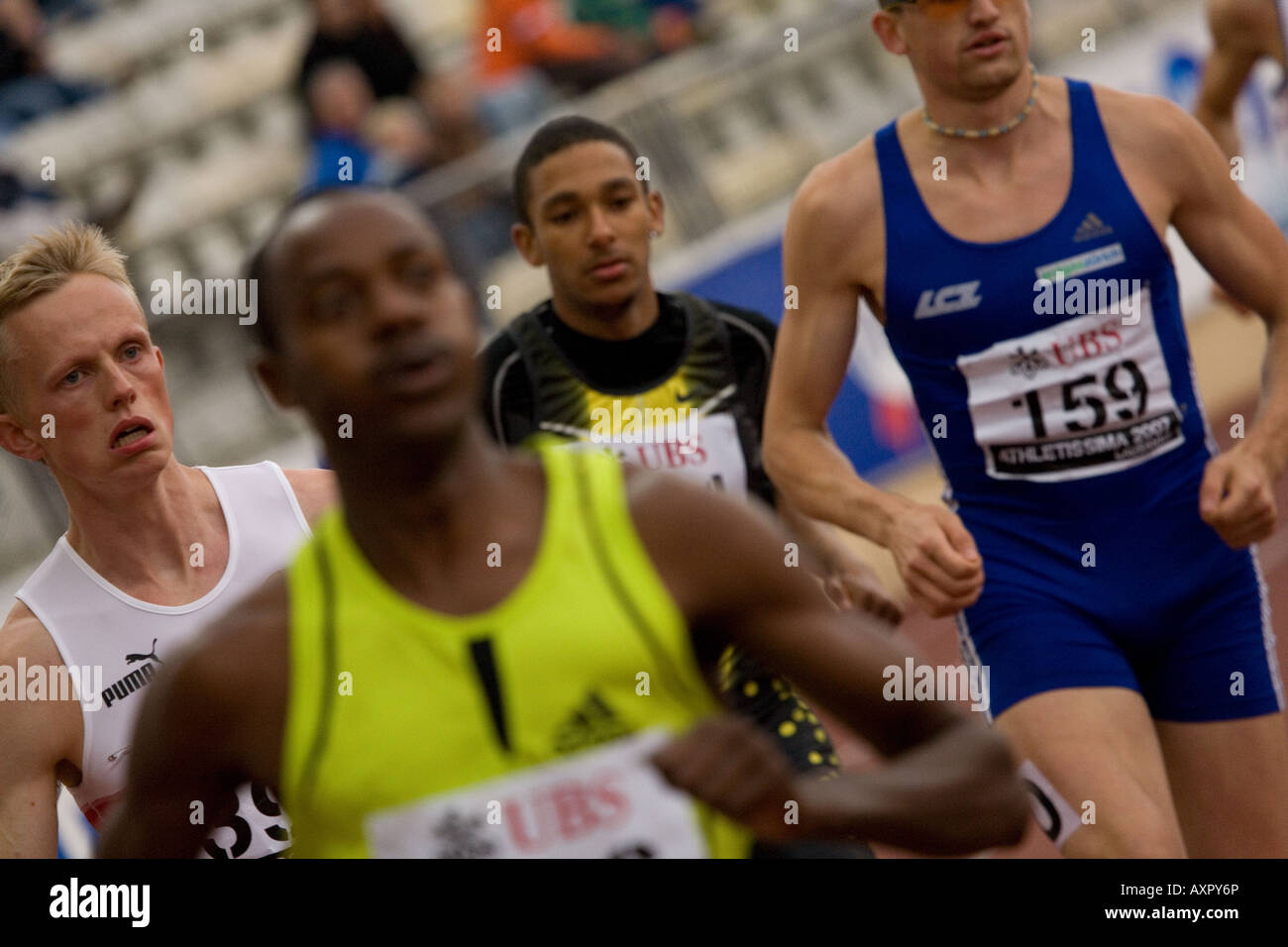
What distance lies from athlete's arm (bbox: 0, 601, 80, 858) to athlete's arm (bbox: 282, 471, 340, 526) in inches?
25.9

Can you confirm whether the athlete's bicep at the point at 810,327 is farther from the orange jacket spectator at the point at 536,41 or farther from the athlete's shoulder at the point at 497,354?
the orange jacket spectator at the point at 536,41

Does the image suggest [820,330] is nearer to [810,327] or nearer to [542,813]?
[810,327]

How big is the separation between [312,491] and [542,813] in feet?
6.30

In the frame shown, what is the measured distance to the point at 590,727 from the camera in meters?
2.15

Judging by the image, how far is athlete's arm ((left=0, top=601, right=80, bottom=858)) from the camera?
341 centimetres

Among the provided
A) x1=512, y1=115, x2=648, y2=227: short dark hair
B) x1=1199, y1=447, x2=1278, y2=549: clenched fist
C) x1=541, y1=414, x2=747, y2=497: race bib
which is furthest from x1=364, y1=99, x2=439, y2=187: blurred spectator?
x1=1199, y1=447, x2=1278, y2=549: clenched fist

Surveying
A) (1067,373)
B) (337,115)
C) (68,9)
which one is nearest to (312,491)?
(1067,373)

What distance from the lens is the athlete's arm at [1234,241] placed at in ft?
12.8

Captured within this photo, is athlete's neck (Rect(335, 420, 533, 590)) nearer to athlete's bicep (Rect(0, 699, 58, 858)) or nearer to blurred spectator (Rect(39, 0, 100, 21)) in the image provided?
athlete's bicep (Rect(0, 699, 58, 858))

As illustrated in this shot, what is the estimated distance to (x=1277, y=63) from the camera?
5777 mm

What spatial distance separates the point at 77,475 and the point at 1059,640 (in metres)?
2.13
